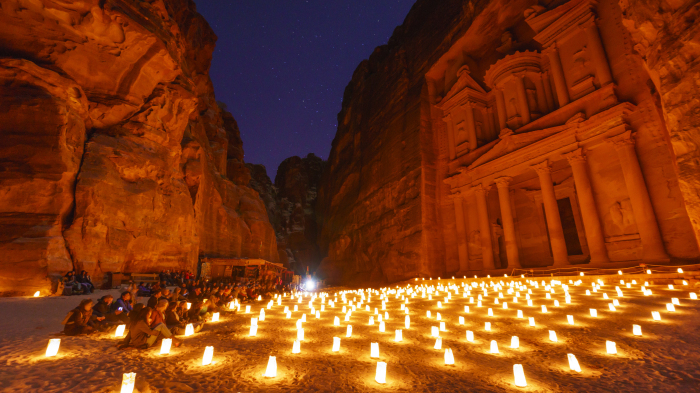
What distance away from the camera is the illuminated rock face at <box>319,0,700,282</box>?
1510 centimetres

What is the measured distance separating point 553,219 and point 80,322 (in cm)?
2274

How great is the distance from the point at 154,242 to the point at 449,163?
23479 mm

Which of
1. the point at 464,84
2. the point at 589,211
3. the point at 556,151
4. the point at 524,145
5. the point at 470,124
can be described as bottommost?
the point at 589,211

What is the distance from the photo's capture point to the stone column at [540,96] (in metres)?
23.3

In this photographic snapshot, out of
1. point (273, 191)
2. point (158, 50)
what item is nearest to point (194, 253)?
point (158, 50)

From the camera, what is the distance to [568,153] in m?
19.3

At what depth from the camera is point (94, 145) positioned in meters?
18.0

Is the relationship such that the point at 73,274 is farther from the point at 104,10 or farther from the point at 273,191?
the point at 273,191

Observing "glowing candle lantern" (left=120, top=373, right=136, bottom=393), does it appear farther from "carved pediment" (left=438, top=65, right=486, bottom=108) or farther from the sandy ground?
"carved pediment" (left=438, top=65, right=486, bottom=108)

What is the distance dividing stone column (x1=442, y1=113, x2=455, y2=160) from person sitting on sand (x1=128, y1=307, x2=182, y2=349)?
25.8m

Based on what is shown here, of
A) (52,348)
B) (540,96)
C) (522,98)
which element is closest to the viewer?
(52,348)

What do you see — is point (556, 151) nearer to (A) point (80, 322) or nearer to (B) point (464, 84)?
(B) point (464, 84)

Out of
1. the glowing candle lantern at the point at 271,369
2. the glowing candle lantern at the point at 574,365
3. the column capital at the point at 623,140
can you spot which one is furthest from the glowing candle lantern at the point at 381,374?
the column capital at the point at 623,140

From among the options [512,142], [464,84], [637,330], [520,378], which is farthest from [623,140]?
[520,378]
